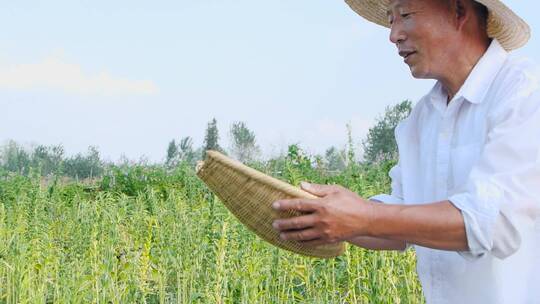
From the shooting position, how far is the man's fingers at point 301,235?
1.67m

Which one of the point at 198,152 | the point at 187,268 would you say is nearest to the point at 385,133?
A: the point at 198,152

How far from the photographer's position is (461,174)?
1.87m

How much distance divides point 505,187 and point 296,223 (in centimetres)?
43

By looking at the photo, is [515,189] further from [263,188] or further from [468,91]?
[263,188]

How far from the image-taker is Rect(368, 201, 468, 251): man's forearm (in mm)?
1631

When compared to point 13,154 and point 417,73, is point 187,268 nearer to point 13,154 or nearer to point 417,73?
point 417,73

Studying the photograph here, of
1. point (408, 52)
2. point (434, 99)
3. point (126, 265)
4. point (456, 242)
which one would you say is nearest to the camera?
point (456, 242)

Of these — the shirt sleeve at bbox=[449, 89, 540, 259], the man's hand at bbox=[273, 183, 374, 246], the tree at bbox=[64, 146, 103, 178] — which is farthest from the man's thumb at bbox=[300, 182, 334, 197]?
the tree at bbox=[64, 146, 103, 178]

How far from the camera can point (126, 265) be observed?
3.69 m

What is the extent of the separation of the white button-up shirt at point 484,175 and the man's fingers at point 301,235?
29cm

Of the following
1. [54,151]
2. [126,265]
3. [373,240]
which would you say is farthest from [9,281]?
[54,151]

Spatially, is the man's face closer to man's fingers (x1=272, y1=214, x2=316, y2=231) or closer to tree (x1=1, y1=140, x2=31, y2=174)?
man's fingers (x1=272, y1=214, x2=316, y2=231)

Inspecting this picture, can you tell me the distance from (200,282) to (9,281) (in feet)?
3.39

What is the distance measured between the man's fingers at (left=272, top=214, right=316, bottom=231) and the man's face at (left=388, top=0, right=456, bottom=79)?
0.47 meters
